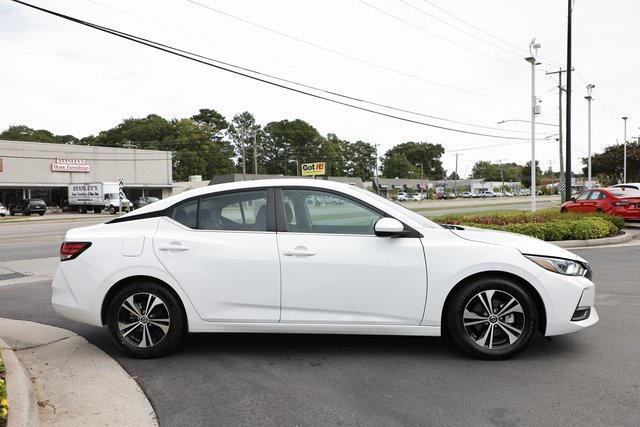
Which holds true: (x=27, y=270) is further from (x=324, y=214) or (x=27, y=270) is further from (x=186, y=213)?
(x=324, y=214)

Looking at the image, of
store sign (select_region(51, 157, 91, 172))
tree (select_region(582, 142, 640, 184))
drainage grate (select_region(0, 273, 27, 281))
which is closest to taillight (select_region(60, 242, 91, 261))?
drainage grate (select_region(0, 273, 27, 281))

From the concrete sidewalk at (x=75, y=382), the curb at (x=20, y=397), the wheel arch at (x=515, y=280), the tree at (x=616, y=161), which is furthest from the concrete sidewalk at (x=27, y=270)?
the tree at (x=616, y=161)

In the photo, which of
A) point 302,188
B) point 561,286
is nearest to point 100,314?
point 302,188

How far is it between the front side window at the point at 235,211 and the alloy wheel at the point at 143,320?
2.58 feet

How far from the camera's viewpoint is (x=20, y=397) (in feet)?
10.6

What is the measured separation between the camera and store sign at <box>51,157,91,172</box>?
159 ft

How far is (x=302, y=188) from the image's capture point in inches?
175

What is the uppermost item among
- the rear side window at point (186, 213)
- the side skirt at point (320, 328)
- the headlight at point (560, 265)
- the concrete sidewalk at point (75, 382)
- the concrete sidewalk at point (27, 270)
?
the rear side window at point (186, 213)

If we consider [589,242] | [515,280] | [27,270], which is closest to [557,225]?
[589,242]

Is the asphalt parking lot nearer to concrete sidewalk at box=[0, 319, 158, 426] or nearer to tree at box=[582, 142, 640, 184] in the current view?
concrete sidewalk at box=[0, 319, 158, 426]

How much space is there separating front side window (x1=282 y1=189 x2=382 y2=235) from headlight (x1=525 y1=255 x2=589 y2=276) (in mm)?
1363

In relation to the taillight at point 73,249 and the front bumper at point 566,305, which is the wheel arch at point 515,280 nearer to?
the front bumper at point 566,305

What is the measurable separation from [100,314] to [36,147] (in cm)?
4995

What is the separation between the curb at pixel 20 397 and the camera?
2.97m
